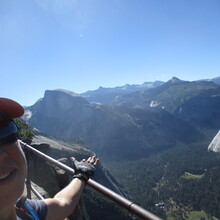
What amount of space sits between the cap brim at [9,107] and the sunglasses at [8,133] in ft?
0.25

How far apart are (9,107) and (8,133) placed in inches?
10.6

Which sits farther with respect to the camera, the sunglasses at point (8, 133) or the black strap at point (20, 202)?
the black strap at point (20, 202)

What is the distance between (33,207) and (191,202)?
162 m

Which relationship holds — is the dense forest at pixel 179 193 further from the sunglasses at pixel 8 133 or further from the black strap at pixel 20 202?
the sunglasses at pixel 8 133

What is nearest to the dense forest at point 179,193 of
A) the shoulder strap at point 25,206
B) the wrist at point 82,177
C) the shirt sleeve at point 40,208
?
the wrist at point 82,177

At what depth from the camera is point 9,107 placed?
233 centimetres

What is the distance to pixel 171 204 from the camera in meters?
150

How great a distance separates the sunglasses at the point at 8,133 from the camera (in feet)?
7.06

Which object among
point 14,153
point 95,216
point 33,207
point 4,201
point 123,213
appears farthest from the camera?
point 123,213

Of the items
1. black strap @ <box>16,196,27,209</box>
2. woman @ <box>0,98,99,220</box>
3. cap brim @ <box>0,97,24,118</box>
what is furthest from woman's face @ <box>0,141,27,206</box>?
black strap @ <box>16,196,27,209</box>

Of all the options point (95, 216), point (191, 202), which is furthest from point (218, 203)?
point (95, 216)

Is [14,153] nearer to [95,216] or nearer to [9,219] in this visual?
[9,219]

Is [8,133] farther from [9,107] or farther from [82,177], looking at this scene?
[82,177]

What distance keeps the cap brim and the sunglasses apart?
76 mm
